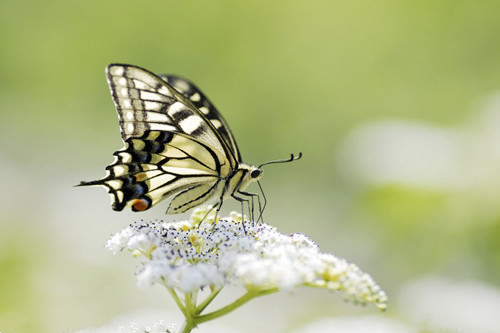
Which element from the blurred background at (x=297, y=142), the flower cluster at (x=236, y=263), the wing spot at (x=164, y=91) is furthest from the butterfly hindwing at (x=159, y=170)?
the blurred background at (x=297, y=142)

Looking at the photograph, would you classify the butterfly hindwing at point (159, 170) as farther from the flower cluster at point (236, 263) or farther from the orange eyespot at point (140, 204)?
the flower cluster at point (236, 263)

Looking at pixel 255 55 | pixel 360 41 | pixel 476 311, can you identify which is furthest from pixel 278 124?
pixel 476 311

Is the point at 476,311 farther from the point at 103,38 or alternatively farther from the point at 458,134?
the point at 103,38

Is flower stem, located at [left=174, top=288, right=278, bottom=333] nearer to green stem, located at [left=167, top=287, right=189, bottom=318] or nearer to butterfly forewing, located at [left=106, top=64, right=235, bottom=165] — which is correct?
green stem, located at [left=167, top=287, right=189, bottom=318]

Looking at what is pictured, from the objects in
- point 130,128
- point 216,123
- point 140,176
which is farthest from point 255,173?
point 130,128

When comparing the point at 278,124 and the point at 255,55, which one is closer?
the point at 278,124
